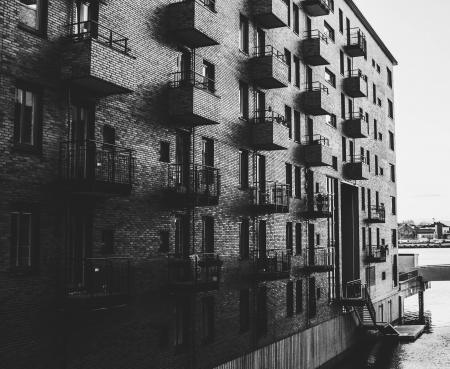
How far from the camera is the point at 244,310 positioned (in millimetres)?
25766

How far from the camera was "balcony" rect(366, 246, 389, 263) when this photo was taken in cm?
4303

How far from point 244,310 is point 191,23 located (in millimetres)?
12533

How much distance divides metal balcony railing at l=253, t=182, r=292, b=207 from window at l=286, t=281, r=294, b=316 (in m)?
4.68

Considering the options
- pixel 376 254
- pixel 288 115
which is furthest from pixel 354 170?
pixel 288 115

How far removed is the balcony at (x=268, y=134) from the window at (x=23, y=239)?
44.2ft


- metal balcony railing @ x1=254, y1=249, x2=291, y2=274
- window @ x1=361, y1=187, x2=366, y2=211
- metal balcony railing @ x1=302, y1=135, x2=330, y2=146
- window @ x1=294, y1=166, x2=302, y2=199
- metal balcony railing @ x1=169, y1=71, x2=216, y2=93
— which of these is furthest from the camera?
window @ x1=361, y1=187, x2=366, y2=211

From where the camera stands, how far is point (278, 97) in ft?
98.2

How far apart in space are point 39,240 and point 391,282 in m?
40.7

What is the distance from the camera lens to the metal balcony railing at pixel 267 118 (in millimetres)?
27234

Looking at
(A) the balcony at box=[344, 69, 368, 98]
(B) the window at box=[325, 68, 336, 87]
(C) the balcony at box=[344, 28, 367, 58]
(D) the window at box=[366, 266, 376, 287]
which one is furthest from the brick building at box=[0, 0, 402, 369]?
(D) the window at box=[366, 266, 376, 287]

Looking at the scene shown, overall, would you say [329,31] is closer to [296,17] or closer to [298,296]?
[296,17]

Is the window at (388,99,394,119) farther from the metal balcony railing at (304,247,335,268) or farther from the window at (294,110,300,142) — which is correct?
the window at (294,110,300,142)

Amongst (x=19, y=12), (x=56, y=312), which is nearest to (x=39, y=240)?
(x=56, y=312)

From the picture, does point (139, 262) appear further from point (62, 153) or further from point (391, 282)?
point (391, 282)
